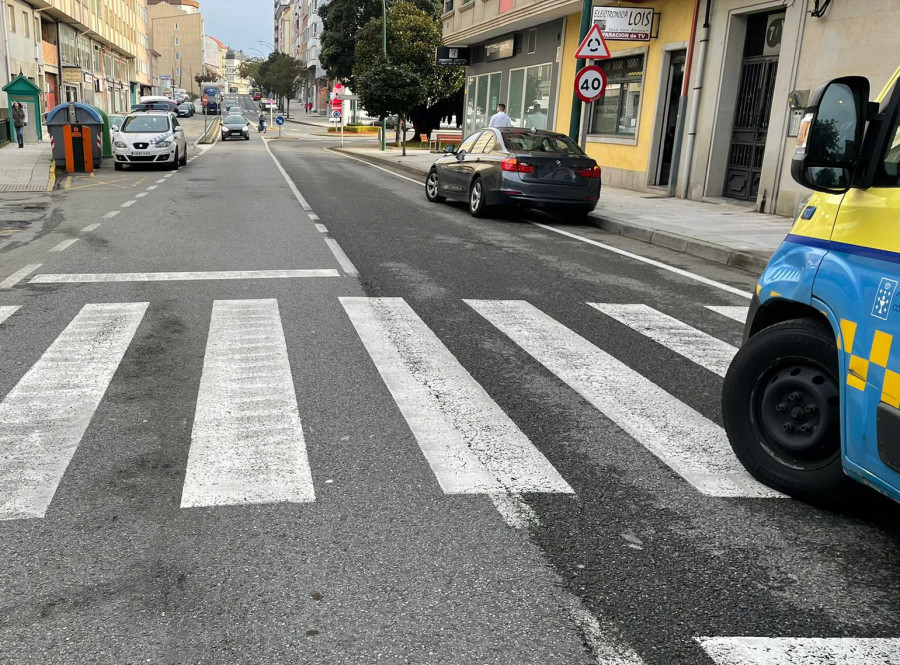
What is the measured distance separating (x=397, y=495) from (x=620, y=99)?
20.4 m

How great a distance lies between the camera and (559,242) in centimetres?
1170

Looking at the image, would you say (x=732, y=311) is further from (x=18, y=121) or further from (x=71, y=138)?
(x=18, y=121)

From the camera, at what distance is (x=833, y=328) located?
3.25 m

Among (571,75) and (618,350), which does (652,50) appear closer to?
(571,75)

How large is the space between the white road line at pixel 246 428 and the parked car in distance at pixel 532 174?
8091mm

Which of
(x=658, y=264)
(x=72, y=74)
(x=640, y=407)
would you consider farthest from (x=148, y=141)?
(x=72, y=74)

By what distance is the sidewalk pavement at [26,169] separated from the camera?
60.6 ft

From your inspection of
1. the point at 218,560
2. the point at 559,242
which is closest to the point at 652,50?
the point at 559,242

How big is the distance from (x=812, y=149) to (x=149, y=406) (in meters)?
3.43

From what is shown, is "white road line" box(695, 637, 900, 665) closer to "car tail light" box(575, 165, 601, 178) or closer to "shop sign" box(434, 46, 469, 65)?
"car tail light" box(575, 165, 601, 178)

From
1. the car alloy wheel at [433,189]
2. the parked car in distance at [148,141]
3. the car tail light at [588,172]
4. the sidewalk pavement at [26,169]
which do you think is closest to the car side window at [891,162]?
the car tail light at [588,172]

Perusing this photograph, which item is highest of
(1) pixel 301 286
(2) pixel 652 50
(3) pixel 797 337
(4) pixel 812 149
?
(2) pixel 652 50

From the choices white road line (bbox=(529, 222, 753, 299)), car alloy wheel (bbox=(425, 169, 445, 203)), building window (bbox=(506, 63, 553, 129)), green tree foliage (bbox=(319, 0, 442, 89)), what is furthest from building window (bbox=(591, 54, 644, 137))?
green tree foliage (bbox=(319, 0, 442, 89))

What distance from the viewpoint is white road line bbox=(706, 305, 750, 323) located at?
7.30 m
